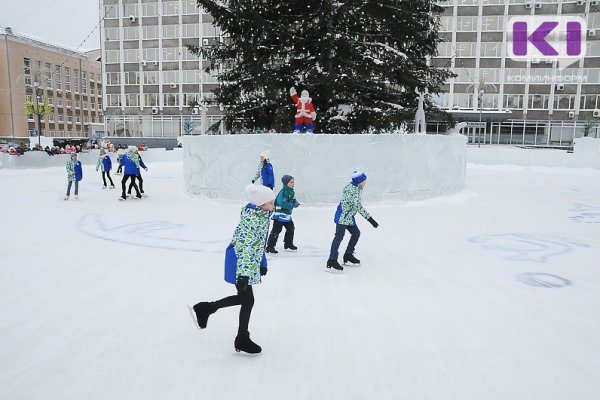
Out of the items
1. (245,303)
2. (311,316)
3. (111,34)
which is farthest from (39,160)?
(111,34)

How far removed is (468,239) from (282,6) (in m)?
10.5

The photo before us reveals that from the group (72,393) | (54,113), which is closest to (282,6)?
(72,393)

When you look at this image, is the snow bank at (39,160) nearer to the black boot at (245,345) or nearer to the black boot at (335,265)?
the black boot at (335,265)

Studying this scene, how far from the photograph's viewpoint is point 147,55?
52406mm

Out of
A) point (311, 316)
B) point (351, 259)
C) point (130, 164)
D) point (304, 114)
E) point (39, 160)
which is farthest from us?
point (39, 160)

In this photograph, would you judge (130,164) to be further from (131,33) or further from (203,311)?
(131,33)

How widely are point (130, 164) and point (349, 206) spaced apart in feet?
27.9

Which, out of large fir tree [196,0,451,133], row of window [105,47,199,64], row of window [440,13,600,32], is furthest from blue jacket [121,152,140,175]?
row of window [440,13,600,32]

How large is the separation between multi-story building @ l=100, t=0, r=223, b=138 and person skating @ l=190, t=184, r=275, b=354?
160 feet

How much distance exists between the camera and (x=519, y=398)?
298cm

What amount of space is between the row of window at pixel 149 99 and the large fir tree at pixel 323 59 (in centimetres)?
3851

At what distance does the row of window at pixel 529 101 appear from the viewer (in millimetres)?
46562

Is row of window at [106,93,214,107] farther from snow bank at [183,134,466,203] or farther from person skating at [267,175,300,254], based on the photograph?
person skating at [267,175,300,254]

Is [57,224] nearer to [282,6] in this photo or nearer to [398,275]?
[398,275]
